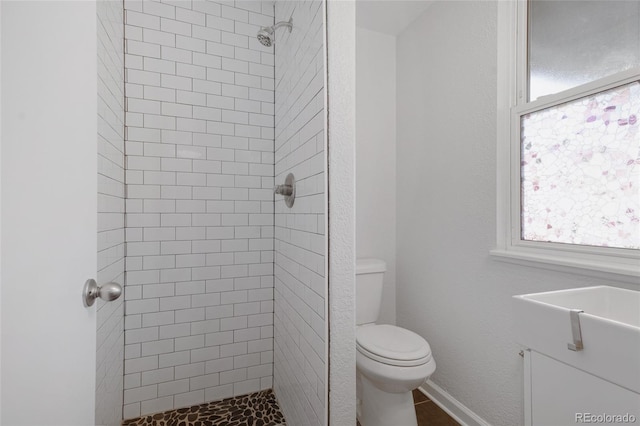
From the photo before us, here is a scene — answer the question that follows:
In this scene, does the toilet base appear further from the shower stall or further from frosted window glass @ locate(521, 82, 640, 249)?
frosted window glass @ locate(521, 82, 640, 249)

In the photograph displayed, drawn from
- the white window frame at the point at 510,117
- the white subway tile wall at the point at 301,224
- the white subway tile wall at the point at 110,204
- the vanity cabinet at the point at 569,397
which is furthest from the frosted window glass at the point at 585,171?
the white subway tile wall at the point at 110,204

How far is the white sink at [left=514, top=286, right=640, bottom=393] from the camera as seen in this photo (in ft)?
2.01

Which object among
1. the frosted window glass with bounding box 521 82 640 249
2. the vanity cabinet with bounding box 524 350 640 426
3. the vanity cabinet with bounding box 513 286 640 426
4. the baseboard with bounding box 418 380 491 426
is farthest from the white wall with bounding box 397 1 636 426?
the vanity cabinet with bounding box 524 350 640 426

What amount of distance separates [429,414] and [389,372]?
2.29 ft

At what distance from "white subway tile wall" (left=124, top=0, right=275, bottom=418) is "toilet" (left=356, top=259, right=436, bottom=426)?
0.63 m

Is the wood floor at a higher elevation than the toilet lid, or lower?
lower

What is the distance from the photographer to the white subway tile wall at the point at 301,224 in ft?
3.72

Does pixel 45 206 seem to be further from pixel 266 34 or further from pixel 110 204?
pixel 266 34

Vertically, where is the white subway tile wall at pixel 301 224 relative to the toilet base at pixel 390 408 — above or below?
above

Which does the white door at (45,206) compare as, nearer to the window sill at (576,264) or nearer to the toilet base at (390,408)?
the toilet base at (390,408)

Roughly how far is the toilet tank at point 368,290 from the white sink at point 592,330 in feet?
3.44

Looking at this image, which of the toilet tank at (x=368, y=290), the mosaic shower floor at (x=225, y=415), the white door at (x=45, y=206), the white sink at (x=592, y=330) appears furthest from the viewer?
the toilet tank at (x=368, y=290)

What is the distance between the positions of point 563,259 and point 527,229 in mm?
265

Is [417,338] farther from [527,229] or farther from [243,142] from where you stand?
[243,142]
